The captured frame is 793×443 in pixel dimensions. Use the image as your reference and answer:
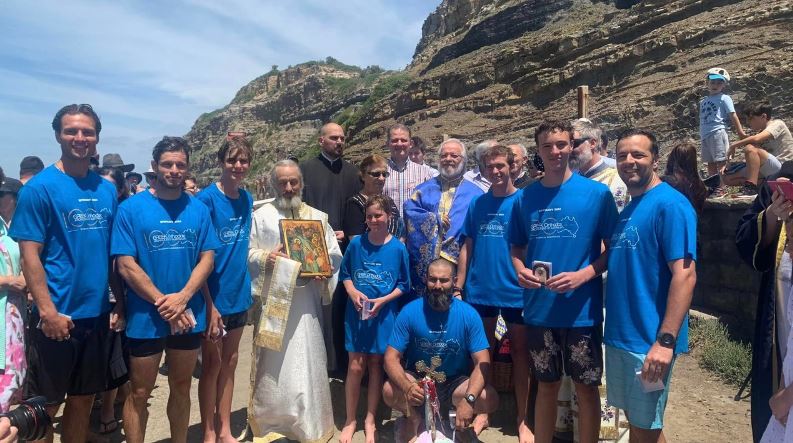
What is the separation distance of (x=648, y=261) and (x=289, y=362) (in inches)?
107

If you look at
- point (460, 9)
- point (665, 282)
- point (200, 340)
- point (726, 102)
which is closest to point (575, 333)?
point (665, 282)

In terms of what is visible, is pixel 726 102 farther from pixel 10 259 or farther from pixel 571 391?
pixel 10 259

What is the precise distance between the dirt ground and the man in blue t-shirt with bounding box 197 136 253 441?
539mm

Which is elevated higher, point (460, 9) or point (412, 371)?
point (460, 9)

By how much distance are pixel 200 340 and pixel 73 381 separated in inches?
29.8

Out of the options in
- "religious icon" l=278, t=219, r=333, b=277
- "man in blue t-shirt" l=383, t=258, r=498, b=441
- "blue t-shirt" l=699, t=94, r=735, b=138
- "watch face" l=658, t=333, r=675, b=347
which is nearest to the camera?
"watch face" l=658, t=333, r=675, b=347

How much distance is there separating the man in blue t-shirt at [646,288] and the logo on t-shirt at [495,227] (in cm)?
91

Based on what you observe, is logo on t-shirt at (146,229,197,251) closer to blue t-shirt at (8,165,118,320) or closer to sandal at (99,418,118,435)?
blue t-shirt at (8,165,118,320)

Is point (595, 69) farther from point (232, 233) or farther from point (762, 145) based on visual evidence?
point (232, 233)

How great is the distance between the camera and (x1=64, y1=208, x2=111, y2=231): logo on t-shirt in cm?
312

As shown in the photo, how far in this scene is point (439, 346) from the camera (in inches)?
141

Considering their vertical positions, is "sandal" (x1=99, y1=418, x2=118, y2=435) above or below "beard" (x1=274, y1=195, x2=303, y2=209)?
below

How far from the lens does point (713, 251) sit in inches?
243

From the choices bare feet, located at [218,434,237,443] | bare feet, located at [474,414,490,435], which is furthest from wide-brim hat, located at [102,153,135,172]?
bare feet, located at [474,414,490,435]
